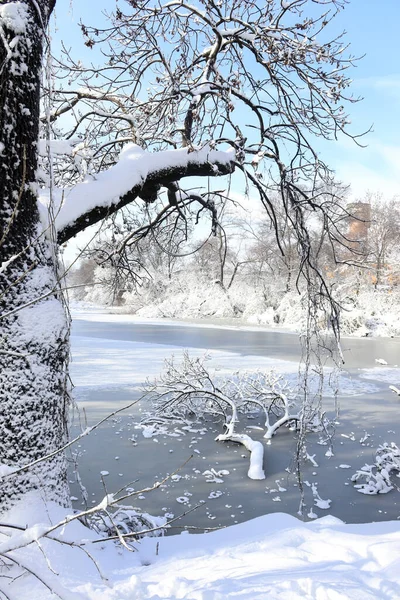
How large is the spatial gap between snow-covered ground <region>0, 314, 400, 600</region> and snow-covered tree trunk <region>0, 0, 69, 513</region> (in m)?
0.29

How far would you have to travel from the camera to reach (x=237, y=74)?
4238 millimetres

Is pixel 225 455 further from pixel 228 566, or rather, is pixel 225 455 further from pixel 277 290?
pixel 277 290

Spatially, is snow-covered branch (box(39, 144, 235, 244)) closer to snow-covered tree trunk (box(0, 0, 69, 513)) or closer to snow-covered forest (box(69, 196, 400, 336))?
snow-covered tree trunk (box(0, 0, 69, 513))

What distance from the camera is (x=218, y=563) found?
2551 mm

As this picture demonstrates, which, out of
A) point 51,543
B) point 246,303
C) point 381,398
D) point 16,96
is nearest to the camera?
point 51,543

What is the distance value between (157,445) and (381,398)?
20.1 feet

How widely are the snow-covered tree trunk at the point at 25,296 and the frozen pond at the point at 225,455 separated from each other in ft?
2.78

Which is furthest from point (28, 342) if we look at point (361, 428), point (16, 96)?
point (361, 428)

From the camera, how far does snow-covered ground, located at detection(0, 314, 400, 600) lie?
6.70ft

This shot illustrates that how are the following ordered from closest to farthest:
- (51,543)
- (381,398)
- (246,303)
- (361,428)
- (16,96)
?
(51,543) < (16,96) < (361,428) < (381,398) < (246,303)

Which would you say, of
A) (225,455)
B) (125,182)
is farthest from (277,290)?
(125,182)

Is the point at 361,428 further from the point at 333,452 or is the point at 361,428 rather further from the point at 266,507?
the point at 266,507

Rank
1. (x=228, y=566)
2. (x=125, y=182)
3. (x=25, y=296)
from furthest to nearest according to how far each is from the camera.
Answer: (x=125, y=182) → (x=25, y=296) → (x=228, y=566)

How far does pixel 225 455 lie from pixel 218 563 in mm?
5497
